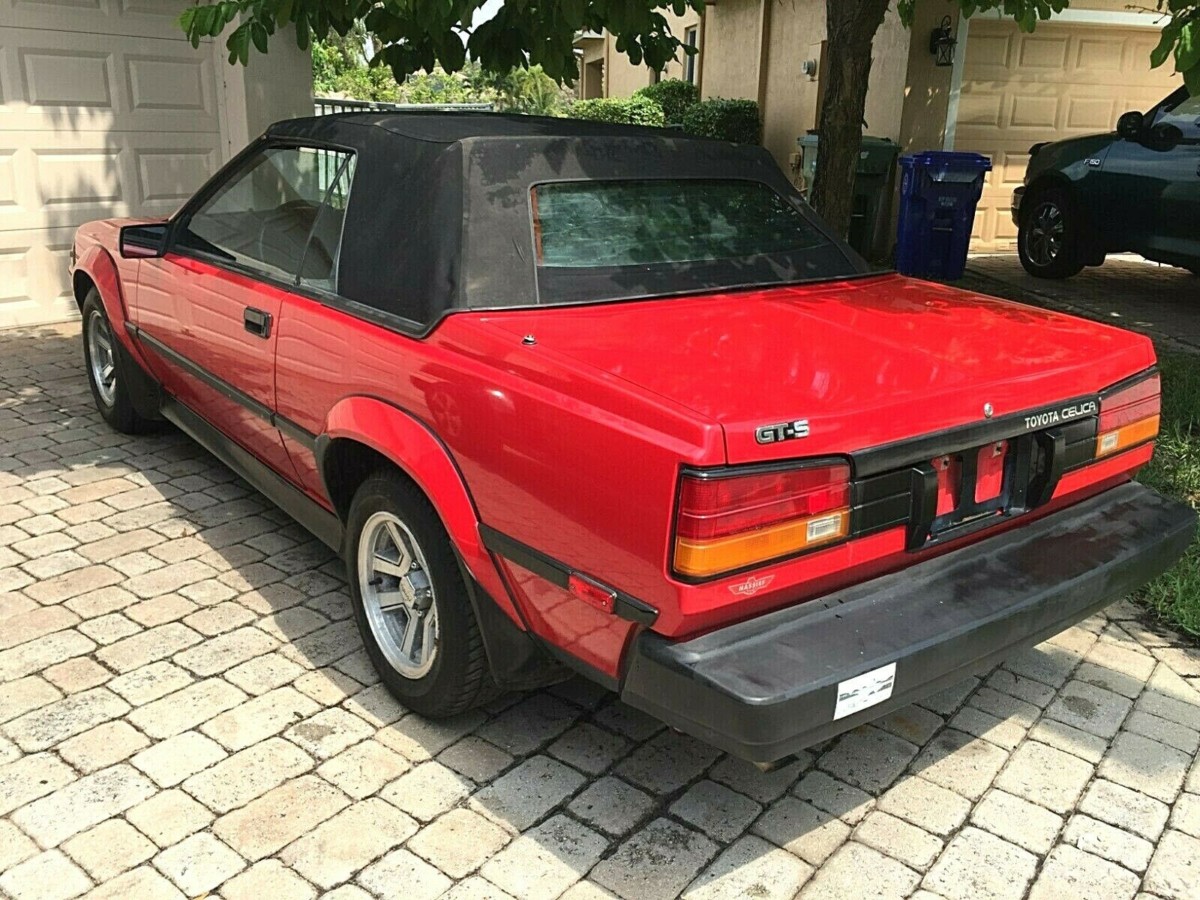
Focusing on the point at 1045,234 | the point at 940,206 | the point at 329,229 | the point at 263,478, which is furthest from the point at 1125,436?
the point at 1045,234

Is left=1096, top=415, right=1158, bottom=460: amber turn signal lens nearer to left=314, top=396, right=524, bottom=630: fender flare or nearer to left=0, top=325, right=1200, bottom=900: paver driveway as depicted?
left=0, top=325, right=1200, bottom=900: paver driveway

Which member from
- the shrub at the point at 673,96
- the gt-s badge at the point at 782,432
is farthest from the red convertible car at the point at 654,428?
the shrub at the point at 673,96

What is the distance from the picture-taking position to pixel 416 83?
118 ft

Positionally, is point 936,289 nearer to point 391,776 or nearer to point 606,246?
point 606,246

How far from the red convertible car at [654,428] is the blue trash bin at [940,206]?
6231 millimetres

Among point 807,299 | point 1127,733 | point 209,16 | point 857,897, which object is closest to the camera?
point 857,897

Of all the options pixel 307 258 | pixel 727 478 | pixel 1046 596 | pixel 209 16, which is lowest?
pixel 1046 596

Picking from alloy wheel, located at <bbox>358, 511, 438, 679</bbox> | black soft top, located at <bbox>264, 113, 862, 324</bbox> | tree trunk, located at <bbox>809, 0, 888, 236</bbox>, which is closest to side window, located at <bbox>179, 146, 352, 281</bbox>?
black soft top, located at <bbox>264, 113, 862, 324</bbox>

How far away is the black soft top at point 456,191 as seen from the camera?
299cm

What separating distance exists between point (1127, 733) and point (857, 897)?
1202 millimetres

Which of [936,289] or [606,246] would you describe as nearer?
[606,246]

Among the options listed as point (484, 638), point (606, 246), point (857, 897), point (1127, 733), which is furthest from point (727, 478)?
point (1127, 733)

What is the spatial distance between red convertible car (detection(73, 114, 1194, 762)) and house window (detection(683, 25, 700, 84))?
1517 centimetres

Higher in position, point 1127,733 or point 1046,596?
point 1046,596
